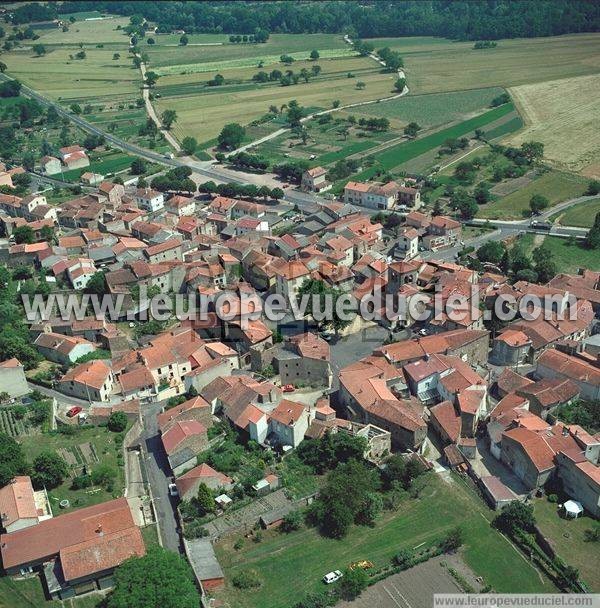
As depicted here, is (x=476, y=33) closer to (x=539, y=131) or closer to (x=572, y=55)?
(x=572, y=55)

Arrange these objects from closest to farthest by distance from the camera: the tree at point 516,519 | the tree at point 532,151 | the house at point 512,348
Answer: the tree at point 516,519 → the house at point 512,348 → the tree at point 532,151

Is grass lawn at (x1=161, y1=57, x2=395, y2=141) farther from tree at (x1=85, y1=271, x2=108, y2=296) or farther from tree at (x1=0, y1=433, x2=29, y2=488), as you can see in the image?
tree at (x1=0, y1=433, x2=29, y2=488)

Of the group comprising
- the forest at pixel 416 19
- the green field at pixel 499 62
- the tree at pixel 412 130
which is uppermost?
the forest at pixel 416 19

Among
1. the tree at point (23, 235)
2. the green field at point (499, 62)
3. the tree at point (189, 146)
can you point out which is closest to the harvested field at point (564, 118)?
the green field at point (499, 62)

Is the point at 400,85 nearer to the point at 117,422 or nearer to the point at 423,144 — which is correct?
the point at 423,144

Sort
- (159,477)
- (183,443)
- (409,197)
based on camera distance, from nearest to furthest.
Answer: (159,477), (183,443), (409,197)

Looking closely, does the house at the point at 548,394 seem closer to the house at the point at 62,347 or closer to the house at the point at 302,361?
the house at the point at 302,361

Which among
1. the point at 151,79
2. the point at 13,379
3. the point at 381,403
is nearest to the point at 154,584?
the point at 381,403

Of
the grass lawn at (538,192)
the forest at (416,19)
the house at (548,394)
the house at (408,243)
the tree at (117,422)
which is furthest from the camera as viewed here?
the forest at (416,19)
